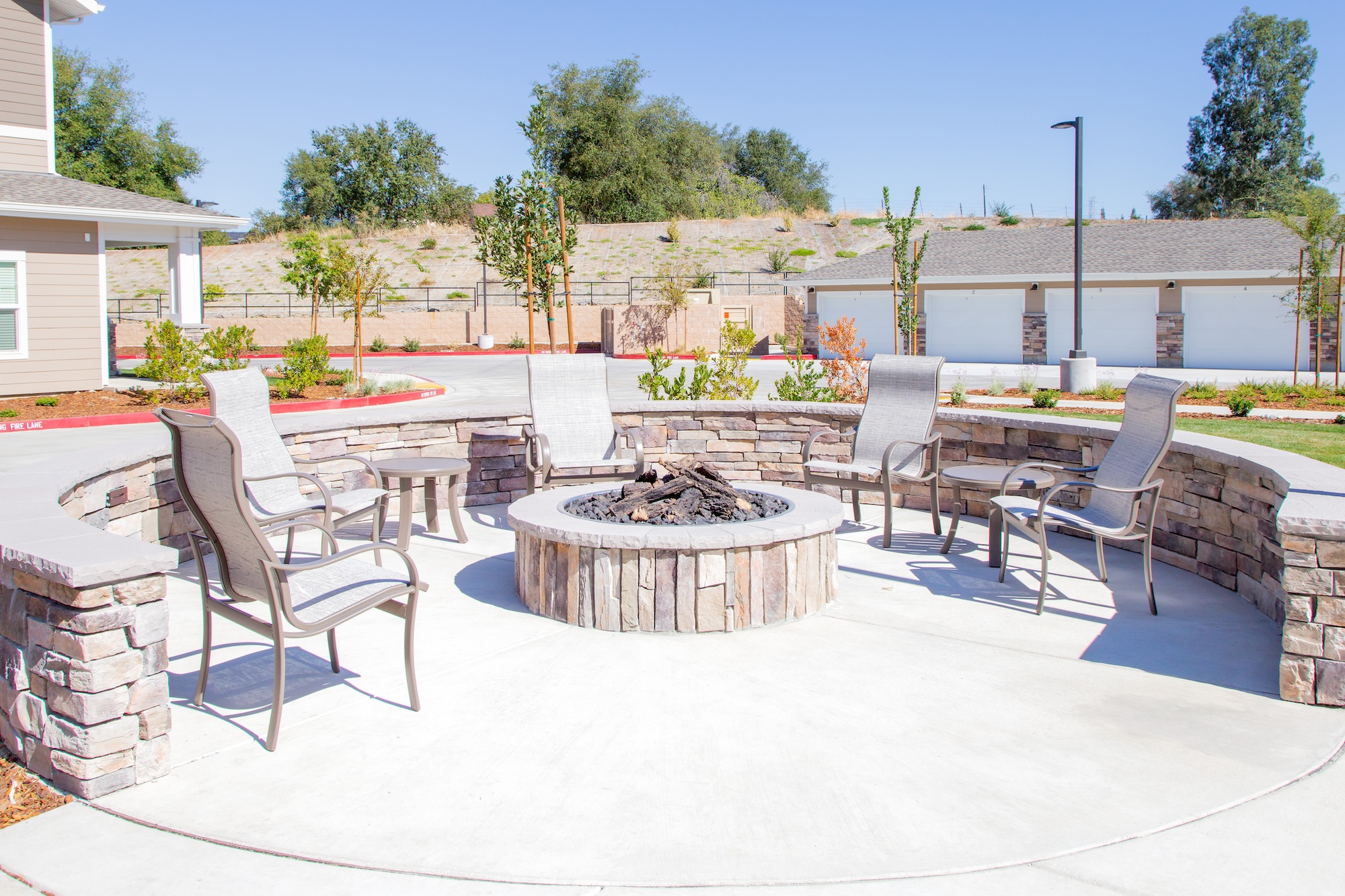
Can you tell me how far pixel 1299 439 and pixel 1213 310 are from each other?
18.7m

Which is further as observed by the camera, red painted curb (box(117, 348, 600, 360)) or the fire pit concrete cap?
red painted curb (box(117, 348, 600, 360))

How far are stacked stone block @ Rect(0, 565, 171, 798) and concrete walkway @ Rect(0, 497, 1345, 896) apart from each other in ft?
0.46

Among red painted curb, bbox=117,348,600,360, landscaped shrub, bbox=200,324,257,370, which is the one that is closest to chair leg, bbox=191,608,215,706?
landscaped shrub, bbox=200,324,257,370

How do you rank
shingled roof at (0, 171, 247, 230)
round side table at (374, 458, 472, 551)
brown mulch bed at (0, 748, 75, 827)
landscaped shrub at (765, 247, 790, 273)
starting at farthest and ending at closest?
landscaped shrub at (765, 247, 790, 273) → shingled roof at (0, 171, 247, 230) → round side table at (374, 458, 472, 551) → brown mulch bed at (0, 748, 75, 827)

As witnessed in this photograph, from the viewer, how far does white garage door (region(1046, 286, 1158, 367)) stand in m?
28.0

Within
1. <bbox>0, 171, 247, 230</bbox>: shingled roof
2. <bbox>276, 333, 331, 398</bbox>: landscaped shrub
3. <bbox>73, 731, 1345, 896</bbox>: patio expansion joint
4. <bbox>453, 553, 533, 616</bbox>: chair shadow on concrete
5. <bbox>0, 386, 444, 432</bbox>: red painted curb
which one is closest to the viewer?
<bbox>73, 731, 1345, 896</bbox>: patio expansion joint

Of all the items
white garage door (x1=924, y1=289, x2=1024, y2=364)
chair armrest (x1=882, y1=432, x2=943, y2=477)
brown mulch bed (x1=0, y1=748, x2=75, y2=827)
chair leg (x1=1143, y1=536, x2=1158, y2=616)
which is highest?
white garage door (x1=924, y1=289, x2=1024, y2=364)

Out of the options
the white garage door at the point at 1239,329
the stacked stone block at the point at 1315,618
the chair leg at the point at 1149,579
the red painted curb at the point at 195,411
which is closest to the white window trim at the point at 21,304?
the red painted curb at the point at 195,411

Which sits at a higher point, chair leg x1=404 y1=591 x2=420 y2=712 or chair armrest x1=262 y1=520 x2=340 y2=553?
chair armrest x1=262 y1=520 x2=340 y2=553

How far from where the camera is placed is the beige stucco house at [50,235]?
15.6 meters

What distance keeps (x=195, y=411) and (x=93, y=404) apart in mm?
1564

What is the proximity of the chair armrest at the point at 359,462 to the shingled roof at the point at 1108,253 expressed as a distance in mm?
25415

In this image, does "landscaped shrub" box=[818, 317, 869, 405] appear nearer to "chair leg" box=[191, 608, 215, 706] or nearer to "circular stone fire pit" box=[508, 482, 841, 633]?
"circular stone fire pit" box=[508, 482, 841, 633]

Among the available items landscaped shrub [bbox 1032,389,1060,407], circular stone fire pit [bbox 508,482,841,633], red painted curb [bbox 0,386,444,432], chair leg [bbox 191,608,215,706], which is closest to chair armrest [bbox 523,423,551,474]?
circular stone fire pit [bbox 508,482,841,633]
